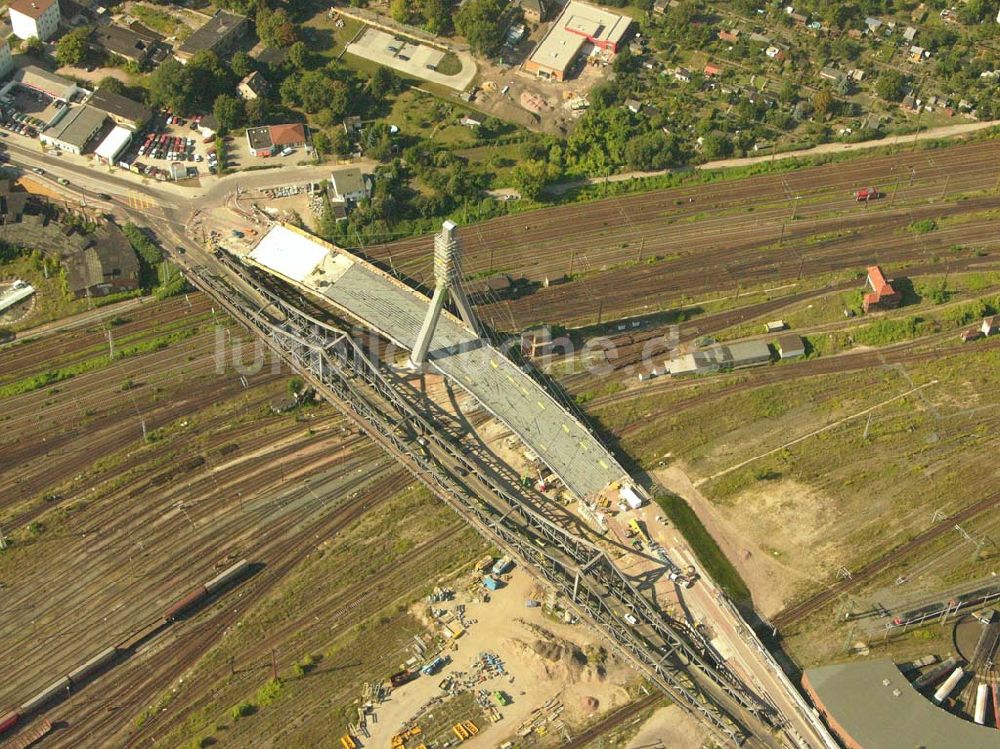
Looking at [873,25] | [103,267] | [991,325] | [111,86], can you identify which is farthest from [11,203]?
[873,25]

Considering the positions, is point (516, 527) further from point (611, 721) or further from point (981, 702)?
point (981, 702)

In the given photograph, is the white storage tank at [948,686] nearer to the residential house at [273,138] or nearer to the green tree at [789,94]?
the green tree at [789,94]

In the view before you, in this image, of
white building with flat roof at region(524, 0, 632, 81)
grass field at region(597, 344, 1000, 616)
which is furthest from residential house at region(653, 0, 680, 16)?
grass field at region(597, 344, 1000, 616)

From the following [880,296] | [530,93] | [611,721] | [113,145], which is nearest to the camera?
[611,721]

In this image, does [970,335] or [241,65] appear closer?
[970,335]

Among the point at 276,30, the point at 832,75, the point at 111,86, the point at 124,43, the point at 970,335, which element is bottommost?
the point at 970,335

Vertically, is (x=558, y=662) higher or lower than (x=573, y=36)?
lower
